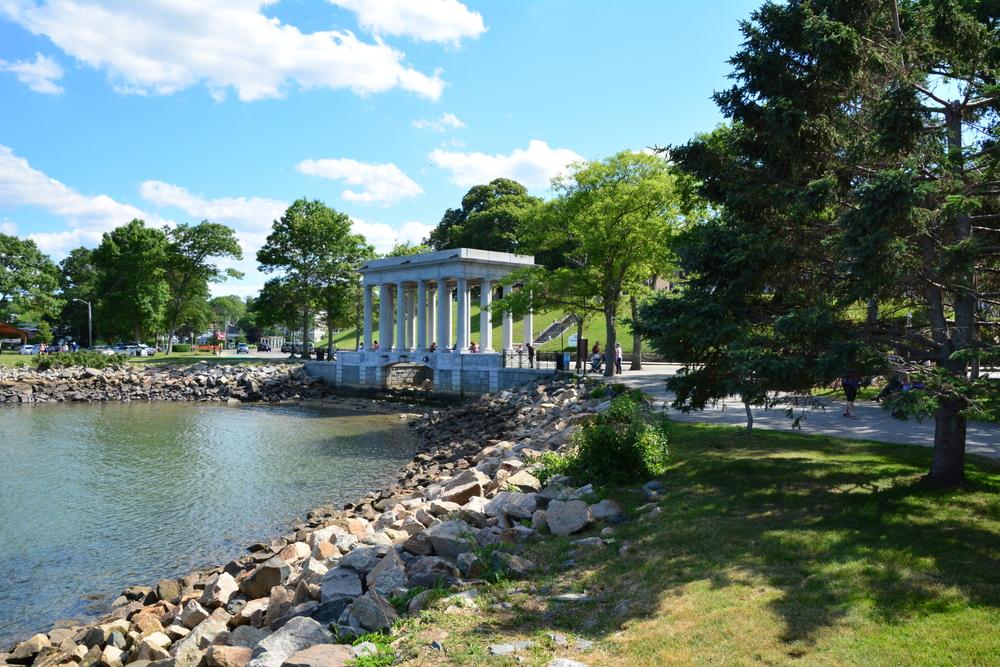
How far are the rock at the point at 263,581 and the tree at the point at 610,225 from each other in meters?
21.6

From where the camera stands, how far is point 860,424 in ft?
54.3

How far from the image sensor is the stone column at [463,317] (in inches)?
1683

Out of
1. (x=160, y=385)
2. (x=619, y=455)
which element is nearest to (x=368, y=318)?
(x=160, y=385)

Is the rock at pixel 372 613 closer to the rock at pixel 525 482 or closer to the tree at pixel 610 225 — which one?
the rock at pixel 525 482

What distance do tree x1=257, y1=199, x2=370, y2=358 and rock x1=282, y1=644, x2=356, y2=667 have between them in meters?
52.5

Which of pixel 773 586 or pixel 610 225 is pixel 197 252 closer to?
pixel 610 225

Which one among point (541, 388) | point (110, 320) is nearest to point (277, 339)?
point (110, 320)

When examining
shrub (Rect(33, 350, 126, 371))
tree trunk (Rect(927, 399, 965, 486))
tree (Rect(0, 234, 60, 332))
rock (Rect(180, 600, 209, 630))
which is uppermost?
tree (Rect(0, 234, 60, 332))

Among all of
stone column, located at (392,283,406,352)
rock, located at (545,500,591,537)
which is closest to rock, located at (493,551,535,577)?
rock, located at (545,500,591,537)

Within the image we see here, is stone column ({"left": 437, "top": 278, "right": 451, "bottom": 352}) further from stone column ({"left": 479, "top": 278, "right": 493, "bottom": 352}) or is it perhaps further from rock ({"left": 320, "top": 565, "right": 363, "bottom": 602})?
rock ({"left": 320, "top": 565, "right": 363, "bottom": 602})

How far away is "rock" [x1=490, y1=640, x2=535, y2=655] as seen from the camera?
5.70 m

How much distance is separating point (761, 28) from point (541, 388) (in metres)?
19.6

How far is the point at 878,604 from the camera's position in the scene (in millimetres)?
6184

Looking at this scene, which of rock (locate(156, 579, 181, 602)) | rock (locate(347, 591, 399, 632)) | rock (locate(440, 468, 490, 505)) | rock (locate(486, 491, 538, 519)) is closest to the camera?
rock (locate(347, 591, 399, 632))
